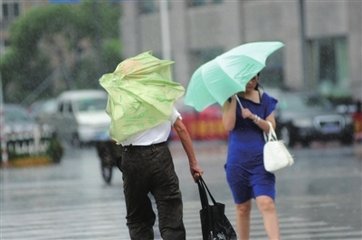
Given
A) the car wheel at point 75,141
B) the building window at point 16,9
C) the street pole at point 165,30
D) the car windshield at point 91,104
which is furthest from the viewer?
the building window at point 16,9

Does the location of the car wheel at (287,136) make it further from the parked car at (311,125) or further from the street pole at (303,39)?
the street pole at (303,39)

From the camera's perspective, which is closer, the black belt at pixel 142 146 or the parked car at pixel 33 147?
the black belt at pixel 142 146

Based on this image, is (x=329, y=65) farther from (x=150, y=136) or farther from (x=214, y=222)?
(x=150, y=136)

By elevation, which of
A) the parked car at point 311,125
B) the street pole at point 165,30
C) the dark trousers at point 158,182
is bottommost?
the parked car at point 311,125

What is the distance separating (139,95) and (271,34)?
43.5 metres

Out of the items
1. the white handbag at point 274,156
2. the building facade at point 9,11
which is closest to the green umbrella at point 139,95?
the white handbag at point 274,156

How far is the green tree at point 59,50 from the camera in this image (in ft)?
203

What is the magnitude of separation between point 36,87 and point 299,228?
54216 millimetres

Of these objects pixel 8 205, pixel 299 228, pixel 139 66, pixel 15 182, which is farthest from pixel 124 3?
pixel 139 66

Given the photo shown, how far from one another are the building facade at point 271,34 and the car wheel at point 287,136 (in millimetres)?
7453

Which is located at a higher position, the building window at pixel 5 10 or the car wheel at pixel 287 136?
the building window at pixel 5 10

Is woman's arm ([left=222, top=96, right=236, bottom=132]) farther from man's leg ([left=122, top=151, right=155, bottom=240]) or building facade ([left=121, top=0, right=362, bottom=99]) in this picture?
building facade ([left=121, top=0, right=362, bottom=99])

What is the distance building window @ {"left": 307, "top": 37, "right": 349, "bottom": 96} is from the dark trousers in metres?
39.6

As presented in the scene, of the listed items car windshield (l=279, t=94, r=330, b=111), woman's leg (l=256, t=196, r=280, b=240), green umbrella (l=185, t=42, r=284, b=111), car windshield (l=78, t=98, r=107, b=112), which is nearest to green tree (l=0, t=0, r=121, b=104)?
car windshield (l=78, t=98, r=107, b=112)
